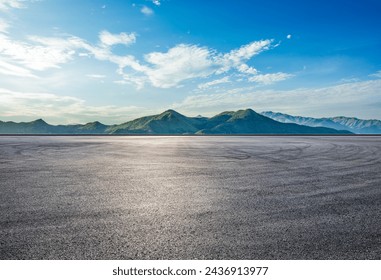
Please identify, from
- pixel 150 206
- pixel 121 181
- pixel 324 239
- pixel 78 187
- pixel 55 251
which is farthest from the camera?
pixel 121 181

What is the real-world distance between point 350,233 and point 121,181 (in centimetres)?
663

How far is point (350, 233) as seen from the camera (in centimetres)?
438

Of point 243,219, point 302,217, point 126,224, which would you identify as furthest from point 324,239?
point 126,224

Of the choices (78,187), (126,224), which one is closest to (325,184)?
(126,224)

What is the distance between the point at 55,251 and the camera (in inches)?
147

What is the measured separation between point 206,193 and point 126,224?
9.28 ft

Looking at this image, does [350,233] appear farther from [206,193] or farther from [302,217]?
[206,193]

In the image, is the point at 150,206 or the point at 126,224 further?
the point at 150,206
